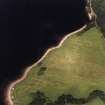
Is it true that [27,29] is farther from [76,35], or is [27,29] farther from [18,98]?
[18,98]

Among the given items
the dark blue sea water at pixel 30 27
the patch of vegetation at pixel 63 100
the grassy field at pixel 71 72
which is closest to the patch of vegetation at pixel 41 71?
the grassy field at pixel 71 72

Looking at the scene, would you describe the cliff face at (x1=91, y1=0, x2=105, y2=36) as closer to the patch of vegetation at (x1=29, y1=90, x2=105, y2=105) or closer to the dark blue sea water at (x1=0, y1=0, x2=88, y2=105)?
the dark blue sea water at (x1=0, y1=0, x2=88, y2=105)

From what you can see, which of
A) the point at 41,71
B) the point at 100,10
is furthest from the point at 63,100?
the point at 100,10

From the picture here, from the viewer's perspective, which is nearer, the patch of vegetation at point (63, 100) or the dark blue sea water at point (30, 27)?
the patch of vegetation at point (63, 100)

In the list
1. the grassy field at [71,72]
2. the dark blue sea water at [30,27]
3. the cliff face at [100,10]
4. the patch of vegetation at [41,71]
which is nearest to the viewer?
the grassy field at [71,72]

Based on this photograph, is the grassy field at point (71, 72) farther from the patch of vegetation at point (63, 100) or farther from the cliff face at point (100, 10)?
the cliff face at point (100, 10)

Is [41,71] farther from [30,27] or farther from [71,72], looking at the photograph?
[30,27]

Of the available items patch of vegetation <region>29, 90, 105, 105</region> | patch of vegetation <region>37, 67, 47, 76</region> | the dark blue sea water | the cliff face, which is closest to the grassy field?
patch of vegetation <region>37, 67, 47, 76</region>
